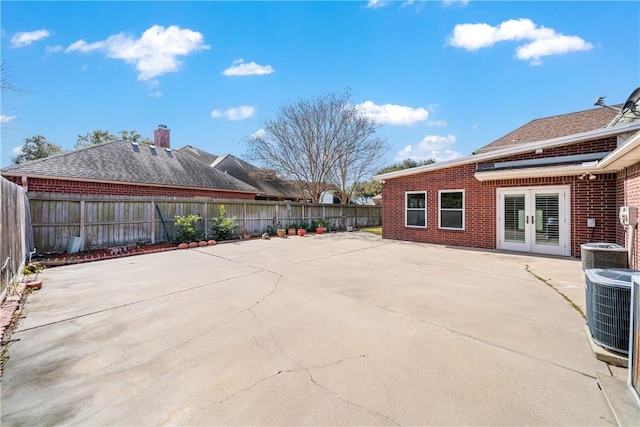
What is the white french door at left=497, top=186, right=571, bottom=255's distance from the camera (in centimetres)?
858

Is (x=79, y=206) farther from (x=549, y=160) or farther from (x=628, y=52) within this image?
(x=628, y=52)

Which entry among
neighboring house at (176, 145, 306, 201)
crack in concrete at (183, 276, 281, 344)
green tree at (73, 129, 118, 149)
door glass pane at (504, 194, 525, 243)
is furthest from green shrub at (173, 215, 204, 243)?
green tree at (73, 129, 118, 149)

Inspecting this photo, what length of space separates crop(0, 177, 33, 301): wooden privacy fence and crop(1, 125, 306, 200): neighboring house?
6.75m

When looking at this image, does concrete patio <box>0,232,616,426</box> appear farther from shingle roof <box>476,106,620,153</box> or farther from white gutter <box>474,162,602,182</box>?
shingle roof <box>476,106,620,153</box>

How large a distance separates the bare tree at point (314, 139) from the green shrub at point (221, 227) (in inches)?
364

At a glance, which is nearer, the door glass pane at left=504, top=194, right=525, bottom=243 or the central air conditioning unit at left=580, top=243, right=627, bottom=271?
the central air conditioning unit at left=580, top=243, right=627, bottom=271

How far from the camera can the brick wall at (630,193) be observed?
17.8 ft

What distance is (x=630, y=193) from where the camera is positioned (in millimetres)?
6152

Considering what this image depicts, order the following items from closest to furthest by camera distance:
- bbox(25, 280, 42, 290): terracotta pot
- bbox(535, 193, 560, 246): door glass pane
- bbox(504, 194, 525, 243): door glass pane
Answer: bbox(25, 280, 42, 290): terracotta pot → bbox(535, 193, 560, 246): door glass pane → bbox(504, 194, 525, 243): door glass pane

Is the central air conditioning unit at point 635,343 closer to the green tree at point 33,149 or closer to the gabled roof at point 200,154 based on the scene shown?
the gabled roof at point 200,154

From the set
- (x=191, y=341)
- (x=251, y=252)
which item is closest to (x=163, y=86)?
(x=251, y=252)

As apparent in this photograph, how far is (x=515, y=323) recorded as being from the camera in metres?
3.63

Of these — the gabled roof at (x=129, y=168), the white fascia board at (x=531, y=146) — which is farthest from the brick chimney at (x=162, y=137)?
the white fascia board at (x=531, y=146)

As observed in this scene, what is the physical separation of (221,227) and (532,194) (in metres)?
12.2
